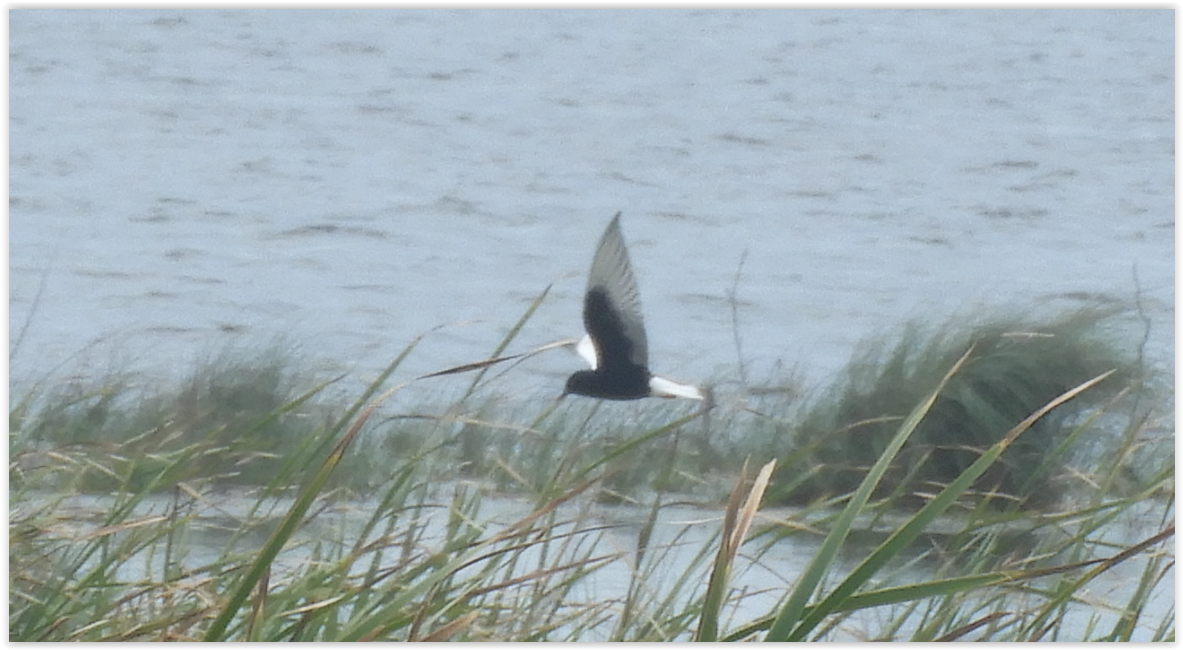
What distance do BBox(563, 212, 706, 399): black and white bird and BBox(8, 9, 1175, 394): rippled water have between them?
6694 mm

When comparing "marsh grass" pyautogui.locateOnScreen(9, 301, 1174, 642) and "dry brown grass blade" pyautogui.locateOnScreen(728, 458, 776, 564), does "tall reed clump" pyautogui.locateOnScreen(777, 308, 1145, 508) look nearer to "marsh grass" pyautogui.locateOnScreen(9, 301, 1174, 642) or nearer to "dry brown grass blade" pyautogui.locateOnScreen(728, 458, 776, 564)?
"marsh grass" pyautogui.locateOnScreen(9, 301, 1174, 642)

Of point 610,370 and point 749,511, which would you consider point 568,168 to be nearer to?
point 610,370

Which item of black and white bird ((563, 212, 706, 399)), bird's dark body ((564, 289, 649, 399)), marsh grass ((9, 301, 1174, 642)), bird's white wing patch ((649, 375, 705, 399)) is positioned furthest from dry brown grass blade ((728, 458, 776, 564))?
bird's dark body ((564, 289, 649, 399))

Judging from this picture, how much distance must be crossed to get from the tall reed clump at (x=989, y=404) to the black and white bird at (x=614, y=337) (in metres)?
2.86

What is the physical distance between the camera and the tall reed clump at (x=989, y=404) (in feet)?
17.6

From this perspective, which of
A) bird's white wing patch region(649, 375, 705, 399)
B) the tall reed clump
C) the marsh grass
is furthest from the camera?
the tall reed clump

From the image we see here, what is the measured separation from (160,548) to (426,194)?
1275 centimetres

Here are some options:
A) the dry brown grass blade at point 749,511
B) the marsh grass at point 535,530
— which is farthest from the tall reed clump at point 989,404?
the dry brown grass blade at point 749,511

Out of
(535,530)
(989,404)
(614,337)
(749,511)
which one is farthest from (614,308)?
(989,404)

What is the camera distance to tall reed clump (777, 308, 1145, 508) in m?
5.37

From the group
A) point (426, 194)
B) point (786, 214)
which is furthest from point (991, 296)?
point (426, 194)

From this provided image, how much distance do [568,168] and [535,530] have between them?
16.0 metres

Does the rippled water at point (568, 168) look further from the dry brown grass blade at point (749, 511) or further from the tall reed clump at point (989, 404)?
the dry brown grass blade at point (749, 511)

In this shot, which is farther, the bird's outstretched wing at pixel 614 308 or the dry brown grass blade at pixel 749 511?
the bird's outstretched wing at pixel 614 308
